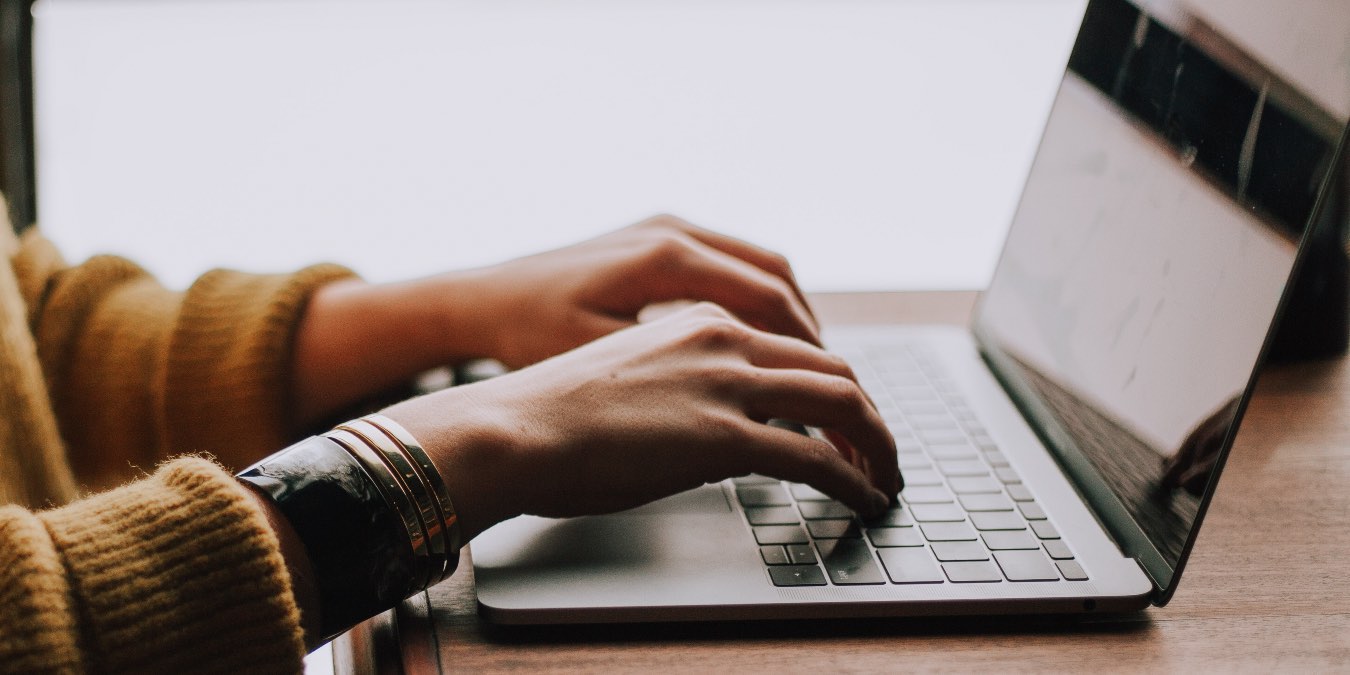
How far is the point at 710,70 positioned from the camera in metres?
1.53

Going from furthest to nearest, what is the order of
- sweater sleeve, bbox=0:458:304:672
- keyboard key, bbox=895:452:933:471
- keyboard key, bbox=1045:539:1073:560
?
keyboard key, bbox=895:452:933:471 → keyboard key, bbox=1045:539:1073:560 → sweater sleeve, bbox=0:458:304:672

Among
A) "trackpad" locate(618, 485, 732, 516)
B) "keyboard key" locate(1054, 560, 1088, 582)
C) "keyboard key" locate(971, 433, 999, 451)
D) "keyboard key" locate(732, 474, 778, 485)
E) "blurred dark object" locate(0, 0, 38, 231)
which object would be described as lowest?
"blurred dark object" locate(0, 0, 38, 231)

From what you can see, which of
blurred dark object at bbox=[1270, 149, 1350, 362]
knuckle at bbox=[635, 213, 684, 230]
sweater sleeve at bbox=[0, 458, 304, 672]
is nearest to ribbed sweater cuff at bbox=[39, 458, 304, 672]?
sweater sleeve at bbox=[0, 458, 304, 672]

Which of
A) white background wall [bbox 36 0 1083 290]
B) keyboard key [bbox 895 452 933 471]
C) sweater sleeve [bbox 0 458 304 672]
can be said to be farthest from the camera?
white background wall [bbox 36 0 1083 290]

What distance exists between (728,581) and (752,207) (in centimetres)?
106

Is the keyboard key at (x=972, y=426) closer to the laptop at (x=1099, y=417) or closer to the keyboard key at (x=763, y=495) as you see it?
the laptop at (x=1099, y=417)

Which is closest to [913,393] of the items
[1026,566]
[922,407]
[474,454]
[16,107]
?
[922,407]

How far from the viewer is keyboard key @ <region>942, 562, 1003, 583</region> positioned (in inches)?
19.1

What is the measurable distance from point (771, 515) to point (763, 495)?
2 cm

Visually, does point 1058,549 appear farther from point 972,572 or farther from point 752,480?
point 752,480

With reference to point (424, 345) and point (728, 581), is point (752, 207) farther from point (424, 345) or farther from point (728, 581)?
point (728, 581)

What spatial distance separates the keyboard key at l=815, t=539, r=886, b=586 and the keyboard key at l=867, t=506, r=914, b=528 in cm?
2

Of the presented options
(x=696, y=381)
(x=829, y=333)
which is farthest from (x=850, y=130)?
(x=696, y=381)

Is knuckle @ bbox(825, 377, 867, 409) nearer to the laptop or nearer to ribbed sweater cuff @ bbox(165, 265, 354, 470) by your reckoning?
the laptop
